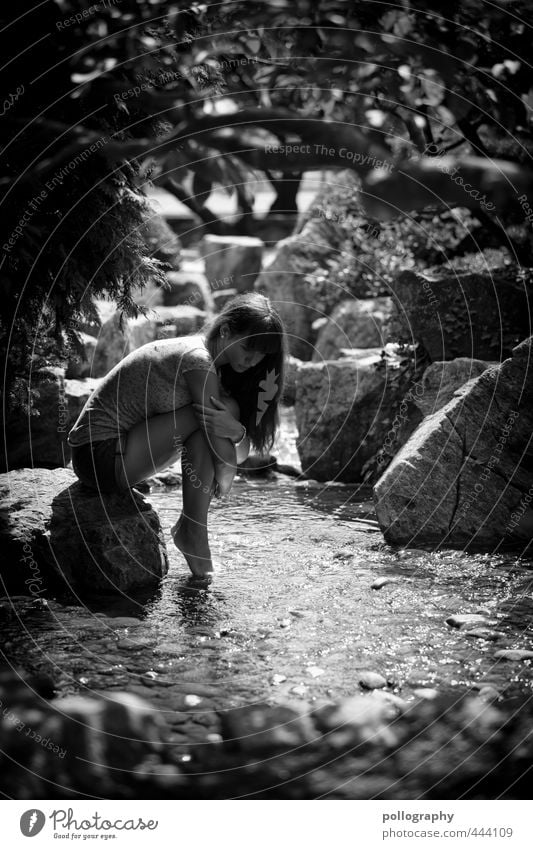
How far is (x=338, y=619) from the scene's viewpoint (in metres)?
3.88

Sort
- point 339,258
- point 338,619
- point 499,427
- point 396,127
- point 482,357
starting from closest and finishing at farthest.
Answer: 1. point 338,619
2. point 499,427
3. point 396,127
4. point 482,357
5. point 339,258

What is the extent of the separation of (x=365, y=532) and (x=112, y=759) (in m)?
2.91

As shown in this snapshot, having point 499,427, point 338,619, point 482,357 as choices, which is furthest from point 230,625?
point 482,357

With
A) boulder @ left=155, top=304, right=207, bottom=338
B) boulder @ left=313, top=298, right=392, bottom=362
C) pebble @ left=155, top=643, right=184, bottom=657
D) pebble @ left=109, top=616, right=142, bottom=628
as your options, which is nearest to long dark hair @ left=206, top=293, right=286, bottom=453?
pebble @ left=109, top=616, right=142, bottom=628

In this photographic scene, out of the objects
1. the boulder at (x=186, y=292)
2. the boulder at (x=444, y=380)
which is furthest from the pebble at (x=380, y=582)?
the boulder at (x=186, y=292)

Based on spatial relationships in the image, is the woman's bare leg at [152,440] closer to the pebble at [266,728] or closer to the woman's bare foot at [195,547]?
the woman's bare foot at [195,547]

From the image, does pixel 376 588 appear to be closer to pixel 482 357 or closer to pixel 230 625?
pixel 230 625

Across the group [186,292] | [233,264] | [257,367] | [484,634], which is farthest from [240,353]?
[233,264]

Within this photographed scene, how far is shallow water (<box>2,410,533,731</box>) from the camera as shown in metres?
3.22

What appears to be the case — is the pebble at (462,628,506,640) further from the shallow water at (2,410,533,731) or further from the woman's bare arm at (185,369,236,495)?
the woman's bare arm at (185,369,236,495)

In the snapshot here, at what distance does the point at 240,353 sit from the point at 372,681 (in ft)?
6.20

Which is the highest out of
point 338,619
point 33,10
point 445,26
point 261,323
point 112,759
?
point 445,26

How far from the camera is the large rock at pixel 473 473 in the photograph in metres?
5.02

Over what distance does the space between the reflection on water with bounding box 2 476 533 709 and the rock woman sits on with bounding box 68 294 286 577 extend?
0.50 metres
